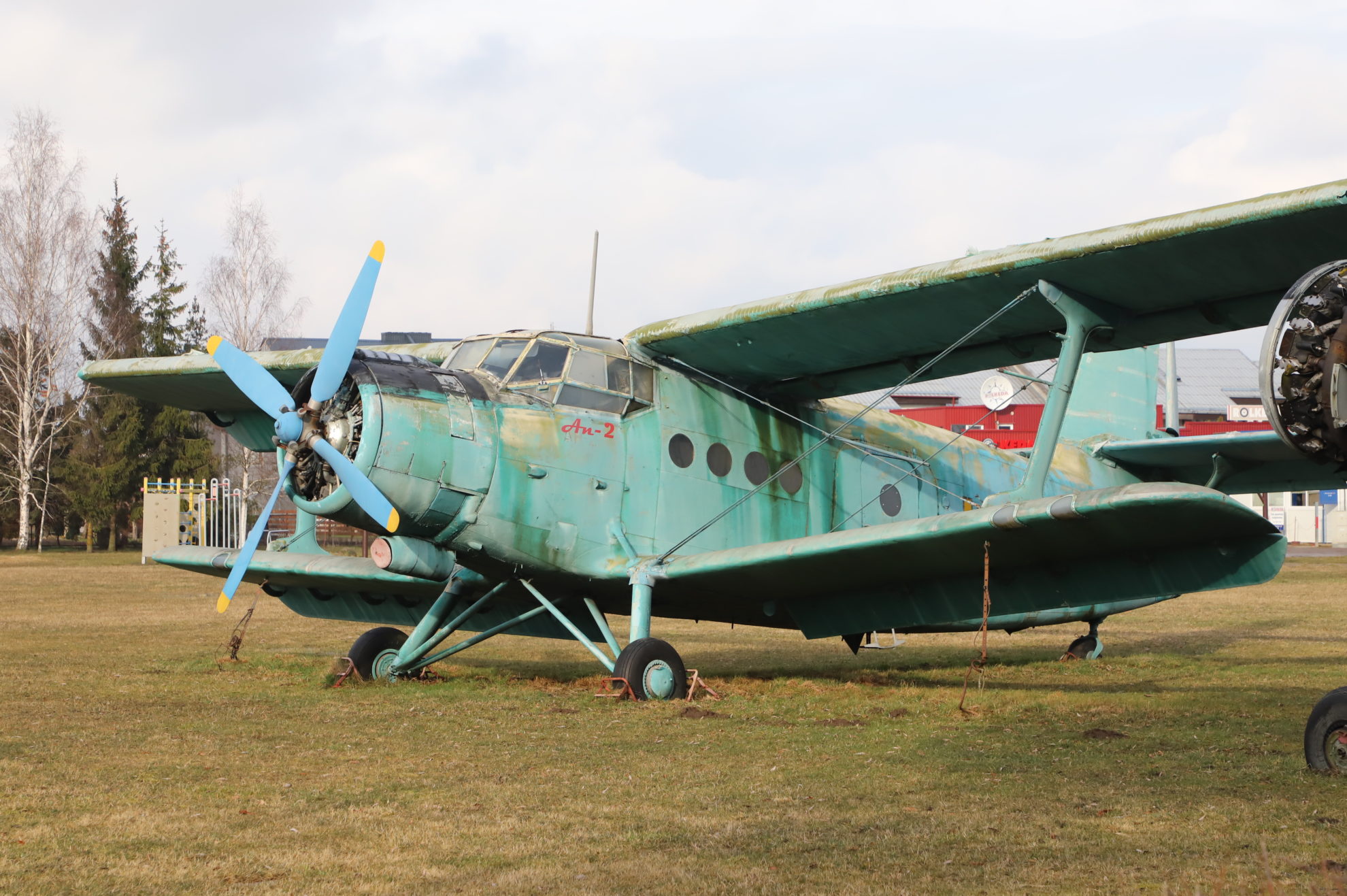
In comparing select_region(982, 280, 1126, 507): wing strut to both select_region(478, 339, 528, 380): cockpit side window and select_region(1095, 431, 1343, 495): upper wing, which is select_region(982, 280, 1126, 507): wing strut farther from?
select_region(478, 339, 528, 380): cockpit side window

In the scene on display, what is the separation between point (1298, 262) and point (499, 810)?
23.3ft

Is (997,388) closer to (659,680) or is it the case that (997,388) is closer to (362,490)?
(659,680)

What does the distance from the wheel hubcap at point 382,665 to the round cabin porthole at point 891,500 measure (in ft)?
17.6

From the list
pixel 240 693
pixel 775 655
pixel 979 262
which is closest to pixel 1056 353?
pixel 979 262

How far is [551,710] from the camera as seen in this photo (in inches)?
394

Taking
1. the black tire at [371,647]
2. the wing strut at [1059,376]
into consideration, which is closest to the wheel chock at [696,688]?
the wing strut at [1059,376]

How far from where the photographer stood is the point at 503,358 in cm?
1135

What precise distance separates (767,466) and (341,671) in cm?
467

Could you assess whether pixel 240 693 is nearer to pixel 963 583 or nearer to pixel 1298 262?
pixel 963 583

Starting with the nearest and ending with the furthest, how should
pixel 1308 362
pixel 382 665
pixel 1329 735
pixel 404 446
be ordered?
pixel 1308 362
pixel 1329 735
pixel 404 446
pixel 382 665

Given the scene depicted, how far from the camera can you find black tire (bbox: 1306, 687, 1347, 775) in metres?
6.50

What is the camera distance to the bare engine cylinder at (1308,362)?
568cm

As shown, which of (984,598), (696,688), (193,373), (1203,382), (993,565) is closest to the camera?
(984,598)

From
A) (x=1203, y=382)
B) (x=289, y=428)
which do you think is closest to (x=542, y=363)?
(x=289, y=428)
